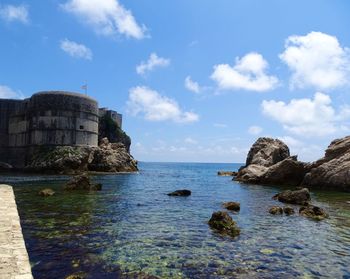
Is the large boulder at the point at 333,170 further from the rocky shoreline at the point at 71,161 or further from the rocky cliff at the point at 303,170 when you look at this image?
the rocky shoreline at the point at 71,161

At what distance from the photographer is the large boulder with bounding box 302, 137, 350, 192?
35.3 meters

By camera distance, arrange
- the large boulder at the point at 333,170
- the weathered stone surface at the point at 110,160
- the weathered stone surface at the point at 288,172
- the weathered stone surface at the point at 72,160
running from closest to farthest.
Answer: the large boulder at the point at 333,170 < the weathered stone surface at the point at 288,172 < the weathered stone surface at the point at 72,160 < the weathered stone surface at the point at 110,160

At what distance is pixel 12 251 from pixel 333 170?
35.0 m

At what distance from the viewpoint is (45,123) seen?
2302 inches

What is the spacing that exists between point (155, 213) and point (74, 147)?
139 ft

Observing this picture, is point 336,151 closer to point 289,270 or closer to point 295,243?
point 295,243

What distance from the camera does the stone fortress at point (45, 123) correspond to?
58.6 meters

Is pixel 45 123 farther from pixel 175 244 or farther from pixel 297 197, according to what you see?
pixel 175 244

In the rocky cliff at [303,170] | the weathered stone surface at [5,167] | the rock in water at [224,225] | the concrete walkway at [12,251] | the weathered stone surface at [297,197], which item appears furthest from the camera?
the weathered stone surface at [5,167]

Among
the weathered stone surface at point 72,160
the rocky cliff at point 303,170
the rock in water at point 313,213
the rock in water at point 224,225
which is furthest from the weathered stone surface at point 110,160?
the rock in water at point 224,225

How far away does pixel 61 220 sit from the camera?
53.4ft

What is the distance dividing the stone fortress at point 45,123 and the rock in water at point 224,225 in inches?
1866

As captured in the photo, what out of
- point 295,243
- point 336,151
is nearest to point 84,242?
point 295,243

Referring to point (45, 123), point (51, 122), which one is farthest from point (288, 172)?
point (45, 123)
